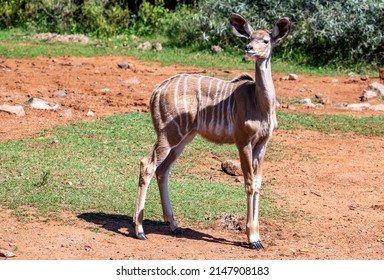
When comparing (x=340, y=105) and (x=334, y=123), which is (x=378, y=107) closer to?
(x=340, y=105)

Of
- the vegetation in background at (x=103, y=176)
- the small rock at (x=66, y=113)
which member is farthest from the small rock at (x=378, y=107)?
the small rock at (x=66, y=113)

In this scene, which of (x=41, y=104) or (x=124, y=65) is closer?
(x=41, y=104)

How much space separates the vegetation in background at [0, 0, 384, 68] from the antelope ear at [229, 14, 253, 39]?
26.0 feet

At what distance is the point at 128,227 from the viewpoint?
7.62 metres

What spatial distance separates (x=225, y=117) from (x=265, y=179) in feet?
7.14

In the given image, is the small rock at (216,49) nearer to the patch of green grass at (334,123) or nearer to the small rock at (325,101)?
the small rock at (325,101)

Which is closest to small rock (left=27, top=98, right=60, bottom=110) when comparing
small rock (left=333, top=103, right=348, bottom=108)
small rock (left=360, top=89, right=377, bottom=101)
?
small rock (left=333, top=103, right=348, bottom=108)

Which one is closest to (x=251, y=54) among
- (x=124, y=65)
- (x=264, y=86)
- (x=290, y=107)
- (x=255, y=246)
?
(x=264, y=86)

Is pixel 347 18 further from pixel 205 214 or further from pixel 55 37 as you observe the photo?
pixel 205 214

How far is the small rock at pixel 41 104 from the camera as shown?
11.8 metres

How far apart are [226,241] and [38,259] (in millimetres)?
1710

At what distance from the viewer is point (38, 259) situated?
6562mm

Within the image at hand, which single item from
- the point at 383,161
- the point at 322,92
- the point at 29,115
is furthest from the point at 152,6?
the point at 383,161
